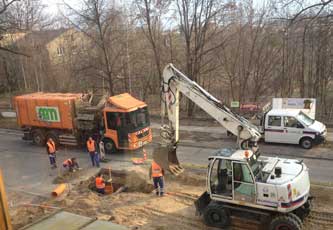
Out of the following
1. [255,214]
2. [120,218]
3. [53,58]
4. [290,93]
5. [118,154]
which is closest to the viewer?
[255,214]

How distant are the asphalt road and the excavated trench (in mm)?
812

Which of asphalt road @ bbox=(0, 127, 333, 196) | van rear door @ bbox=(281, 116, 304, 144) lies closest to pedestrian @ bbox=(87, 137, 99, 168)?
asphalt road @ bbox=(0, 127, 333, 196)

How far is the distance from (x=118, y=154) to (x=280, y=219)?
1101cm

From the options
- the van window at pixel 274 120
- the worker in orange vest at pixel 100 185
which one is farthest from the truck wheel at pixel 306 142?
the worker in orange vest at pixel 100 185

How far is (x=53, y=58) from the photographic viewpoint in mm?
42375

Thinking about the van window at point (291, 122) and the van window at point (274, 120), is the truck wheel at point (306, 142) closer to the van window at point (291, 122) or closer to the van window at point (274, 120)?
the van window at point (291, 122)

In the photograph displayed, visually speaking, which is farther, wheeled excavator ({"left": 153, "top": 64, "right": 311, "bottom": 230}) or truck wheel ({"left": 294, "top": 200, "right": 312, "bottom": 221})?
truck wheel ({"left": 294, "top": 200, "right": 312, "bottom": 221})

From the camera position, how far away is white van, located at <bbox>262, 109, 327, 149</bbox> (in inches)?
688

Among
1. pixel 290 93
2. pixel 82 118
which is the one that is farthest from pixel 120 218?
pixel 290 93

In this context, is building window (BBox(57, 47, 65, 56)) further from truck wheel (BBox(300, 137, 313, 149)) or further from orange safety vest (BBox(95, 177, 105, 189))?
truck wheel (BBox(300, 137, 313, 149))

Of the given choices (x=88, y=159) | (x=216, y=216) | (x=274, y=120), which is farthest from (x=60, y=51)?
(x=216, y=216)

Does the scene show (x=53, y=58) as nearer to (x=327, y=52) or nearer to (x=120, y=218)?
(x=327, y=52)

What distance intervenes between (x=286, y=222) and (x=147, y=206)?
4777mm

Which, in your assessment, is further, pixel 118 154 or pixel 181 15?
pixel 181 15
